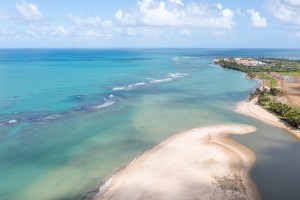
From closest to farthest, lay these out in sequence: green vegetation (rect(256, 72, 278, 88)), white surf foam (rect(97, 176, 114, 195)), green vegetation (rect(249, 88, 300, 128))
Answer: white surf foam (rect(97, 176, 114, 195)) → green vegetation (rect(249, 88, 300, 128)) → green vegetation (rect(256, 72, 278, 88))

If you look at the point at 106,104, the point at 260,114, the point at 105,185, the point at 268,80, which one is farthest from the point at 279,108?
the point at 268,80

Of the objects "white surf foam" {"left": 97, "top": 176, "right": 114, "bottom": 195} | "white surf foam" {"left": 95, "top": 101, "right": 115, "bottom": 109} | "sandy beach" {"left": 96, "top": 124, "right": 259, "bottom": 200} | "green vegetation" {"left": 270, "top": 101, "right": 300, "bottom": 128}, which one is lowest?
"white surf foam" {"left": 97, "top": 176, "right": 114, "bottom": 195}

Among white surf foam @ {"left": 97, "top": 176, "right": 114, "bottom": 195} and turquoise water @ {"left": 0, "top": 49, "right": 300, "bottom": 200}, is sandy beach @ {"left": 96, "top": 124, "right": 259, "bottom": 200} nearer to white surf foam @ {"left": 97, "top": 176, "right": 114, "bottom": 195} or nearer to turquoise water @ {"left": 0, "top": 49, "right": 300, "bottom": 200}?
white surf foam @ {"left": 97, "top": 176, "right": 114, "bottom": 195}

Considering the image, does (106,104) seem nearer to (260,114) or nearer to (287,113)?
(260,114)

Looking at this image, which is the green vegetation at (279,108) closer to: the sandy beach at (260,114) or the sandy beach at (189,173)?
the sandy beach at (260,114)

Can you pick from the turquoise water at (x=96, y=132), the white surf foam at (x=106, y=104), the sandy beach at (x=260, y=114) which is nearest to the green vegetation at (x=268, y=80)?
the turquoise water at (x=96, y=132)

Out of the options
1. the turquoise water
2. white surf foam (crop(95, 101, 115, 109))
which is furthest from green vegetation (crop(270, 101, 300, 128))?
white surf foam (crop(95, 101, 115, 109))
